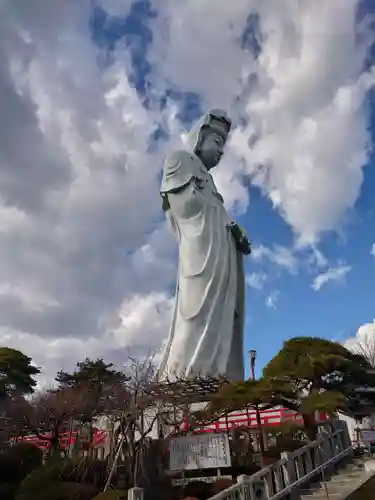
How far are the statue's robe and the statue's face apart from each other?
934 millimetres

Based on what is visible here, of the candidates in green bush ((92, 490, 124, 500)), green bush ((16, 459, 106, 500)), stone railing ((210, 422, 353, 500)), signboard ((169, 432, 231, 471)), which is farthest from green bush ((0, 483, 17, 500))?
stone railing ((210, 422, 353, 500))

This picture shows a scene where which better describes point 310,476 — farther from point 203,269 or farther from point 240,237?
point 240,237

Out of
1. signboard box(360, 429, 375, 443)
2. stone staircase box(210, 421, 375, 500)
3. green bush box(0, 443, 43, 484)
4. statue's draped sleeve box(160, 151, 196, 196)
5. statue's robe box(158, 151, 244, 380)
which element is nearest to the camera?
stone staircase box(210, 421, 375, 500)

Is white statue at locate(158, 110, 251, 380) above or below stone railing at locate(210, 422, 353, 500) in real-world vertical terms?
above

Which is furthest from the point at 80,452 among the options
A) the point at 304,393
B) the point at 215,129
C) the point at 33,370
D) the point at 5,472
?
the point at 215,129

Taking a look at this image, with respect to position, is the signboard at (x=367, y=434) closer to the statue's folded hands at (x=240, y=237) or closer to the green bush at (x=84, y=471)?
the green bush at (x=84, y=471)

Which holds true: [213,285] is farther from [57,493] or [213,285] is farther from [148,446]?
[57,493]

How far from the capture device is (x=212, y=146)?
30.0 m

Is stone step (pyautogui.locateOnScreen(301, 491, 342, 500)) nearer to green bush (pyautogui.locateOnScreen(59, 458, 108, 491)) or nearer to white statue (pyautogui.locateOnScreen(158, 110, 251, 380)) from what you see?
green bush (pyautogui.locateOnScreen(59, 458, 108, 491))

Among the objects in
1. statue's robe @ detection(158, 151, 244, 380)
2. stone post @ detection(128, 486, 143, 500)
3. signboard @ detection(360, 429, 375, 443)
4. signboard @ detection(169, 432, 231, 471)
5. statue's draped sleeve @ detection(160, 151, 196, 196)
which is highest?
statue's draped sleeve @ detection(160, 151, 196, 196)

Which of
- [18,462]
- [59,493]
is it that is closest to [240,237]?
[18,462]

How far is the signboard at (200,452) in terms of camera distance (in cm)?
1141

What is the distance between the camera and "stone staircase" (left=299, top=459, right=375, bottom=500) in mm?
8664

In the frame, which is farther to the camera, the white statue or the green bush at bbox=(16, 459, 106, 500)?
the white statue
